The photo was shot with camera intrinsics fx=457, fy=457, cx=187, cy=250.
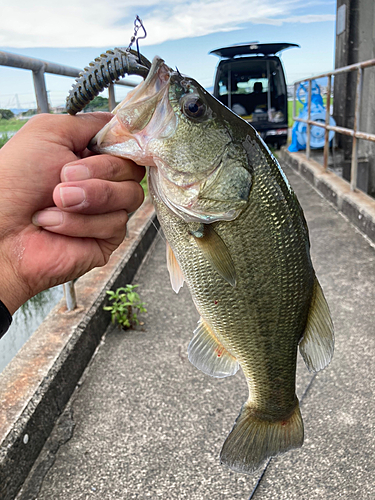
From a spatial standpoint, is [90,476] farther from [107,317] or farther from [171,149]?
[171,149]

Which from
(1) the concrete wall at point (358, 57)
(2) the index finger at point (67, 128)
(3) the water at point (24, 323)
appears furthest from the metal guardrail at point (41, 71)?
(1) the concrete wall at point (358, 57)

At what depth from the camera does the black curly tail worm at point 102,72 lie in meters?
1.05

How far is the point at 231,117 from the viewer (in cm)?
128

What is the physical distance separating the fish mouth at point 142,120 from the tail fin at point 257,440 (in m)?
0.93

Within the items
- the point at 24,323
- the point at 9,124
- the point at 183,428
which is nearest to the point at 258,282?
the point at 183,428

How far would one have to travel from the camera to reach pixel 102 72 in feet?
3.43

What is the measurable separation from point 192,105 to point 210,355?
0.79 metres

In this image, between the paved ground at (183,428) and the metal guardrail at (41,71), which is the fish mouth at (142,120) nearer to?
the metal guardrail at (41,71)

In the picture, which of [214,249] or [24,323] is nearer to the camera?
[214,249]

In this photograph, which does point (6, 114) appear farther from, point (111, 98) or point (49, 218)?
point (111, 98)

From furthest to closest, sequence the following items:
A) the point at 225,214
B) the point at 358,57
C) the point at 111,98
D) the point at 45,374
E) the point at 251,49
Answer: the point at 251,49 < the point at 358,57 < the point at 111,98 < the point at 45,374 < the point at 225,214

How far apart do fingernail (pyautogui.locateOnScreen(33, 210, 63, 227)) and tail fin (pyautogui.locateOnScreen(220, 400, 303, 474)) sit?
0.89 meters

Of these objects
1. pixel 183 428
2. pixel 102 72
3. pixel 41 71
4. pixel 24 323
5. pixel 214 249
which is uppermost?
pixel 41 71

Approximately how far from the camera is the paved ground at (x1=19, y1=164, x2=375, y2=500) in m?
2.06
